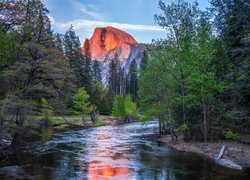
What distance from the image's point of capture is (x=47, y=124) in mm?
56000

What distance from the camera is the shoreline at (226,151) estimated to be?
2273cm

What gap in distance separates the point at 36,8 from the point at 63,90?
8126mm

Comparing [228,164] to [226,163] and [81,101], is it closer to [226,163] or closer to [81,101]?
[226,163]

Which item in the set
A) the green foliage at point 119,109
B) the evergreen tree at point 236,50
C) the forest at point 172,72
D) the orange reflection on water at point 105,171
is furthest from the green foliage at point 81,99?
the orange reflection on water at point 105,171

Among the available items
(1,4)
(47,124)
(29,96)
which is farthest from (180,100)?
(47,124)

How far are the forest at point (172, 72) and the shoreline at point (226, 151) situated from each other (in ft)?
3.91

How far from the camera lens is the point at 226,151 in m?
26.1

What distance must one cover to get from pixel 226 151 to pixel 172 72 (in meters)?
10.5

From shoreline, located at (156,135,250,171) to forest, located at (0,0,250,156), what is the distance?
3.91ft

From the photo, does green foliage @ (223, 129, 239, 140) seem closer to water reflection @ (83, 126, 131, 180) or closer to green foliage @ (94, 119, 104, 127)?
water reflection @ (83, 126, 131, 180)

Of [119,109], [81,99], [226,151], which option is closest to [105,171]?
[226,151]

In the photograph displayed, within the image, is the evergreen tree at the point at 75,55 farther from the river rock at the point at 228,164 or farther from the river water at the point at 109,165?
the river rock at the point at 228,164

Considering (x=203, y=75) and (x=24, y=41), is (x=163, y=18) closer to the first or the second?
(x=203, y=75)

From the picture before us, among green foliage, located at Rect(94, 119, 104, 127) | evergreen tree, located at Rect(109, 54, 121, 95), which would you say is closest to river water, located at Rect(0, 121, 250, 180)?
green foliage, located at Rect(94, 119, 104, 127)
